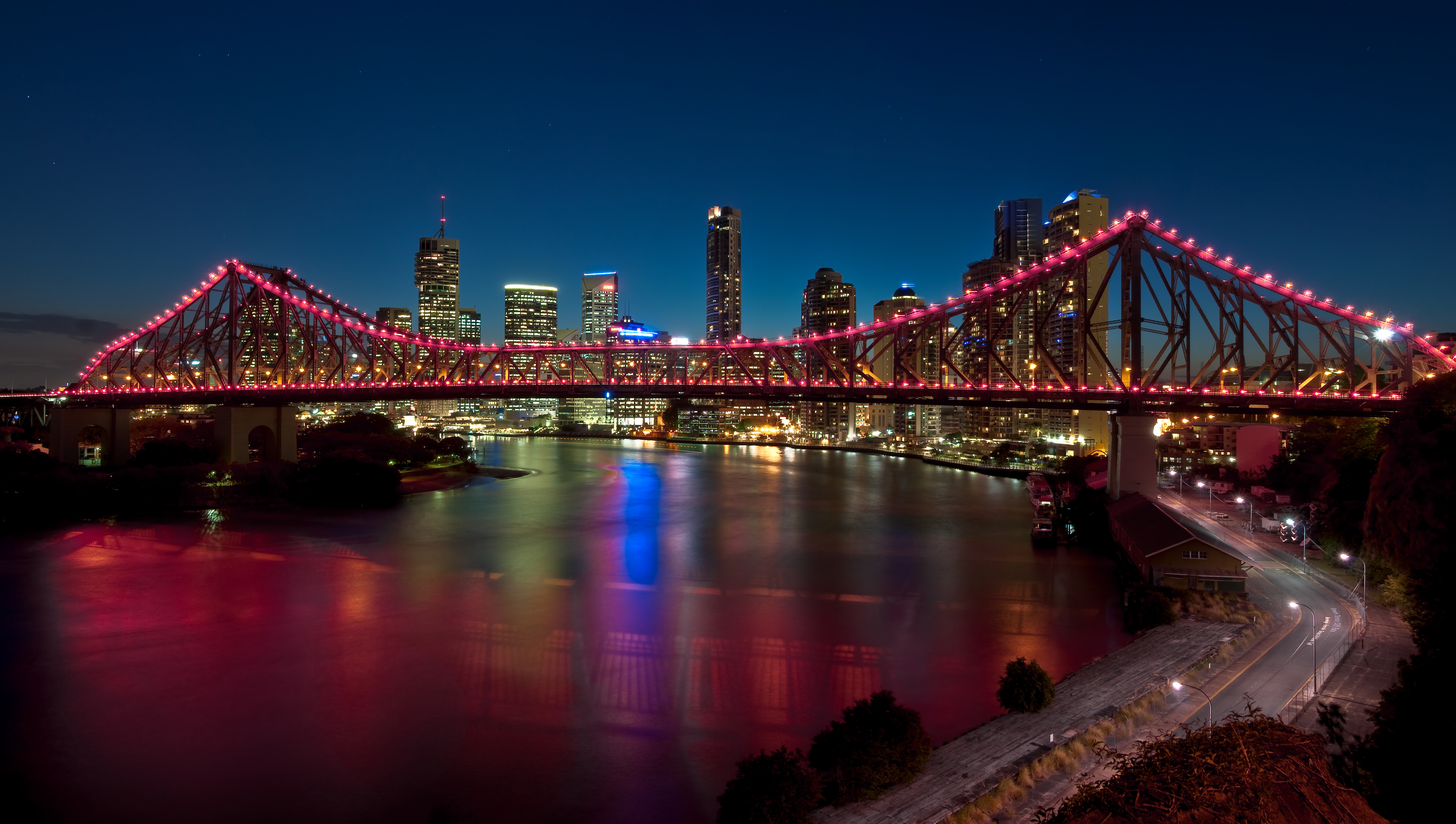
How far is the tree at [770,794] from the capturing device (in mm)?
8359

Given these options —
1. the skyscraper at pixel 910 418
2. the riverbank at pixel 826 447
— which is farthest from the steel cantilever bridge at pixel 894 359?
the skyscraper at pixel 910 418

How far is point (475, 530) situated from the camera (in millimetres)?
34500

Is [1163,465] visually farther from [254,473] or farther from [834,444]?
[254,473]

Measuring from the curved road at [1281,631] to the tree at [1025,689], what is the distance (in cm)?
200

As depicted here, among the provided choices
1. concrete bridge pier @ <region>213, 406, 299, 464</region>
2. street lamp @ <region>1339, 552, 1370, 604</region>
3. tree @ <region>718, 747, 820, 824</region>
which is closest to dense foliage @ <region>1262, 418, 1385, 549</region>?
street lamp @ <region>1339, 552, 1370, 604</region>

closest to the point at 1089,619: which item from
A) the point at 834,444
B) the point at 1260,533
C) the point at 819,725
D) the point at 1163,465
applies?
the point at 819,725

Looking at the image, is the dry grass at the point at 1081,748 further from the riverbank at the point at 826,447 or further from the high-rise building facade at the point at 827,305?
the high-rise building facade at the point at 827,305

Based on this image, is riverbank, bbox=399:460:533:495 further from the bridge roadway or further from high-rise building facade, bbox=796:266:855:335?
high-rise building facade, bbox=796:266:855:335

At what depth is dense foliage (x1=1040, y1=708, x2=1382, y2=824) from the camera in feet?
14.2

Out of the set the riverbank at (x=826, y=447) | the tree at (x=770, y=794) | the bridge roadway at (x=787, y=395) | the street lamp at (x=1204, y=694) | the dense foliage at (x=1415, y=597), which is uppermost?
the bridge roadway at (x=787, y=395)

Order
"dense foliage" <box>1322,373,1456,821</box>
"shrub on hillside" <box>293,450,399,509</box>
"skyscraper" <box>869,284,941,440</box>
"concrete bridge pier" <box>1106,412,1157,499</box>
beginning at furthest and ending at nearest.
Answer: "skyscraper" <box>869,284,941,440</box>
"shrub on hillside" <box>293,450,399,509</box>
"concrete bridge pier" <box>1106,412,1157,499</box>
"dense foliage" <box>1322,373,1456,821</box>

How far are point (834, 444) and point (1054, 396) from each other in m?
70.9

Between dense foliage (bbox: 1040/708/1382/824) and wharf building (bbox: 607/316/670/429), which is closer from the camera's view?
dense foliage (bbox: 1040/708/1382/824)

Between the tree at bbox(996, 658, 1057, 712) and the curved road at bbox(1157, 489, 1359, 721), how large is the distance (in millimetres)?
2003
